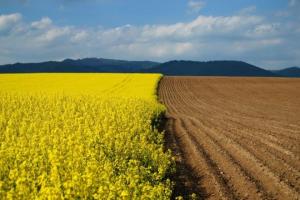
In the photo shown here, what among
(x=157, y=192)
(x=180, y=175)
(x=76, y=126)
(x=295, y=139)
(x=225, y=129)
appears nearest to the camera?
(x=157, y=192)

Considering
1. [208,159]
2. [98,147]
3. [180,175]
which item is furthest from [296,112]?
[98,147]

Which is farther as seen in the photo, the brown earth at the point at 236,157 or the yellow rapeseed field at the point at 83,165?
the brown earth at the point at 236,157

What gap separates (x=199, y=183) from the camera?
11.9 metres

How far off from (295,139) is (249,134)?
6.07ft

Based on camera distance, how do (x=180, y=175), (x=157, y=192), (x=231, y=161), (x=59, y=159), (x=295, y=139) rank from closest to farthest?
(x=157, y=192), (x=59, y=159), (x=180, y=175), (x=231, y=161), (x=295, y=139)

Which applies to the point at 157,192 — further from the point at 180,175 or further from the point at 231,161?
the point at 231,161

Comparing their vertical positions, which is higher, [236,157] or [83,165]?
[83,165]

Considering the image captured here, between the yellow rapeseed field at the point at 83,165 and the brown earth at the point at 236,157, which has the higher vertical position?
the yellow rapeseed field at the point at 83,165

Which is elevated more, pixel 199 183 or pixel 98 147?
pixel 98 147

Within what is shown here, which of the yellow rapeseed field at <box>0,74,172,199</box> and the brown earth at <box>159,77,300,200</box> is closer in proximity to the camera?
the yellow rapeseed field at <box>0,74,172,199</box>

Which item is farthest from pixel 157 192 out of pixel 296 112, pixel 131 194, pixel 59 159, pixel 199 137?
pixel 296 112

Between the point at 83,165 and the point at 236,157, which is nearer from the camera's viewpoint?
the point at 83,165

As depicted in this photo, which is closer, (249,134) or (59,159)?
(59,159)

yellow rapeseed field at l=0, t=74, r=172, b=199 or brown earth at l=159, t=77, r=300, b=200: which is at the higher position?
yellow rapeseed field at l=0, t=74, r=172, b=199
